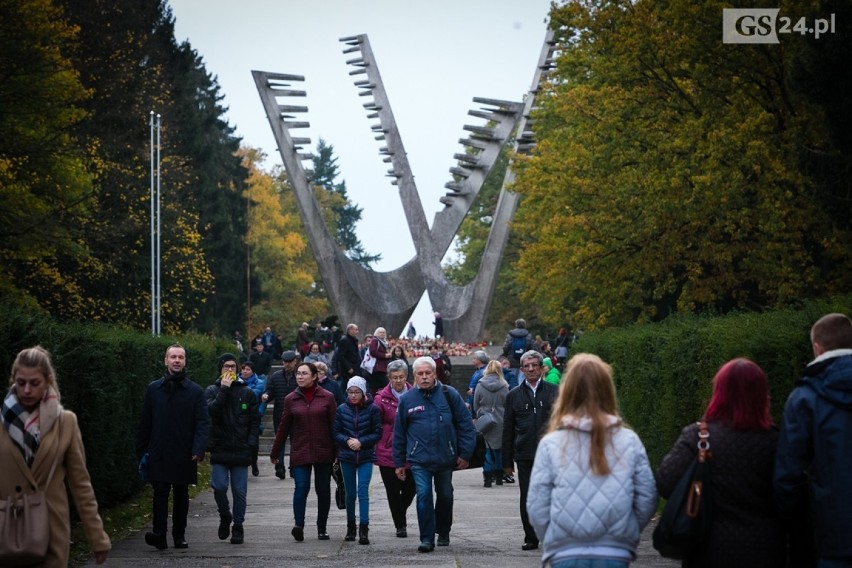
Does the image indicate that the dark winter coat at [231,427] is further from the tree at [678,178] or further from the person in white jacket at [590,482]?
the tree at [678,178]

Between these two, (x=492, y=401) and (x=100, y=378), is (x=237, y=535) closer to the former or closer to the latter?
(x=100, y=378)

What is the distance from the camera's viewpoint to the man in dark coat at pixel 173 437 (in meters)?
13.3

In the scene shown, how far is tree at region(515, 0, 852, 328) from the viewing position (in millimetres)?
28297

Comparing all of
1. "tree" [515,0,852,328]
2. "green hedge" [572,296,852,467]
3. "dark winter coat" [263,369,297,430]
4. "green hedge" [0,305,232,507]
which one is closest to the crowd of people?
"green hedge" [572,296,852,467]

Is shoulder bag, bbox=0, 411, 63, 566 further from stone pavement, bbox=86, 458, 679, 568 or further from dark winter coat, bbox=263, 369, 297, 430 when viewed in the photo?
dark winter coat, bbox=263, 369, 297, 430

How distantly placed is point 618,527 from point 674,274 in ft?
88.7

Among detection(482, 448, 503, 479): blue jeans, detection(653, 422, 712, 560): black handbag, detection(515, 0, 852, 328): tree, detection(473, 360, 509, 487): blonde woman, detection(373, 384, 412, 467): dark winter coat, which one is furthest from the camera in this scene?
detection(515, 0, 852, 328): tree

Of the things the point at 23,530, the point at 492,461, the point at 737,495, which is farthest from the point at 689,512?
the point at 492,461

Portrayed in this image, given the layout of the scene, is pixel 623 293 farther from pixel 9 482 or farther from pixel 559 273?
pixel 9 482

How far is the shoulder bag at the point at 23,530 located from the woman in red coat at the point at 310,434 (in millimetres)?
7004

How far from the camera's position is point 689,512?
6691 mm

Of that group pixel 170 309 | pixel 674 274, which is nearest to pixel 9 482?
pixel 674 274

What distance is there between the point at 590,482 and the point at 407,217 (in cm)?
3918

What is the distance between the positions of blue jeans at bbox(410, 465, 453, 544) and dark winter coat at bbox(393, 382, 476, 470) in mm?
102
